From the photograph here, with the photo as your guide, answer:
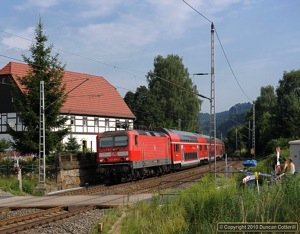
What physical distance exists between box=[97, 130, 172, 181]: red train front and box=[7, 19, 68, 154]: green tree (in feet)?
10.2

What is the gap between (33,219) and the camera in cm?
1412

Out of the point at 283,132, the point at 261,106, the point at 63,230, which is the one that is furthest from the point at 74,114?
the point at 261,106

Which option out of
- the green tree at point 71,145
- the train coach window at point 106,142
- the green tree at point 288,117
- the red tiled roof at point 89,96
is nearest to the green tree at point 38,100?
Result: the train coach window at point 106,142

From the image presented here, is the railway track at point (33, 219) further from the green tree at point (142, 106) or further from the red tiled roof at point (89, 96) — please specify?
the green tree at point (142, 106)

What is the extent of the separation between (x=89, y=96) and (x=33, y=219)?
41.9m

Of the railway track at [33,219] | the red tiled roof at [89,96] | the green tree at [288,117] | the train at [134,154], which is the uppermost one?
the red tiled roof at [89,96]

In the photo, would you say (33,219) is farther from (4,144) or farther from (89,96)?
(89,96)

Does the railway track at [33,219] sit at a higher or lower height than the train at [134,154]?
lower

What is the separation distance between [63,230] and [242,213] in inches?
223

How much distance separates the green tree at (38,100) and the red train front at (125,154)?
310cm

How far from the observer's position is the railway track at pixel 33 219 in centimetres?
1228

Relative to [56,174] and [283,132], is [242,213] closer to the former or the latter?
[56,174]

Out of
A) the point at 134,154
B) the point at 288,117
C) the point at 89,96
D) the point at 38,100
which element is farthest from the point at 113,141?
the point at 288,117

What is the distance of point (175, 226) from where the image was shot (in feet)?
29.7
